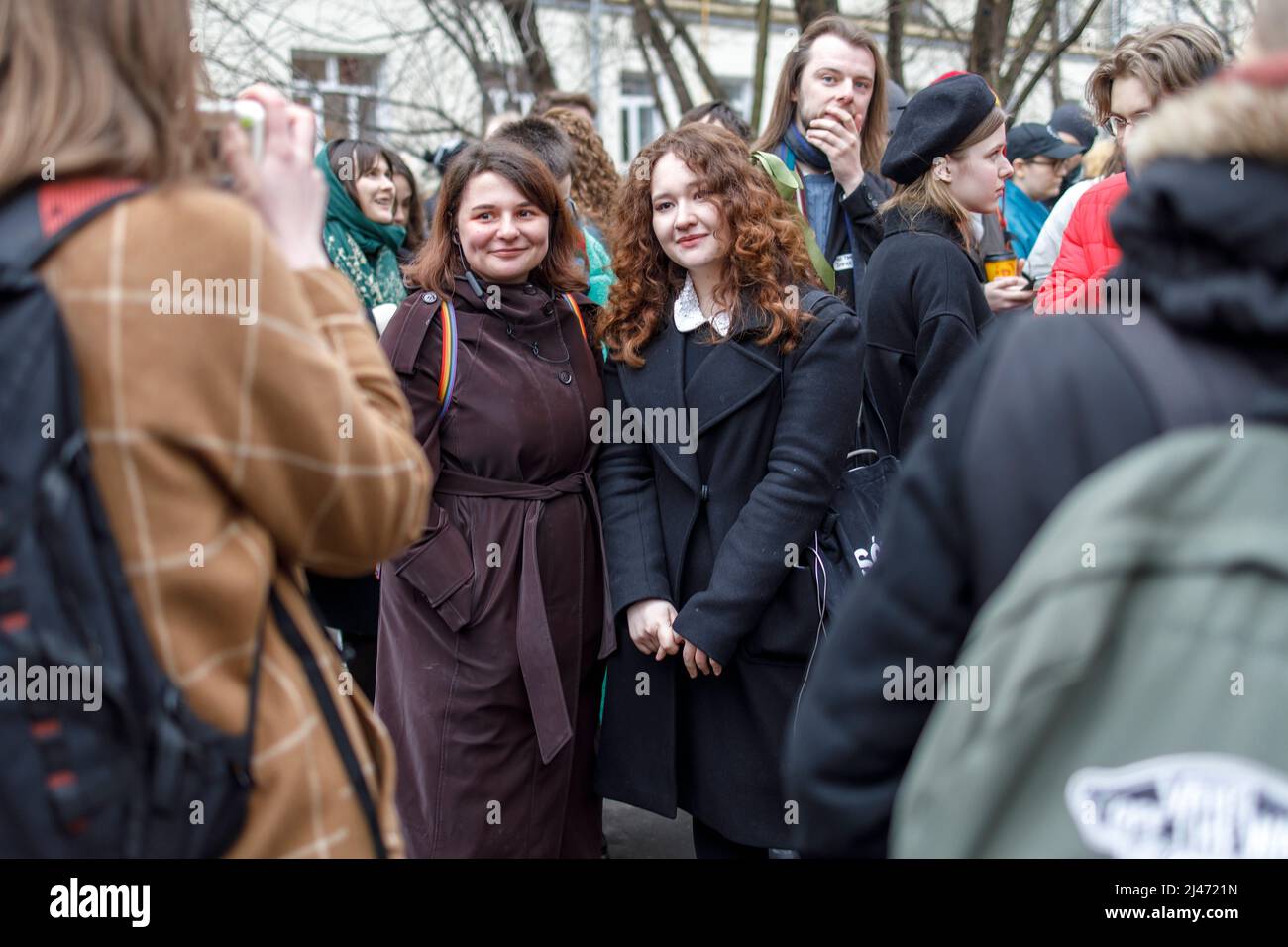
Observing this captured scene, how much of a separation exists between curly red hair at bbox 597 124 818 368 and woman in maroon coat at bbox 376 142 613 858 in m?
0.24

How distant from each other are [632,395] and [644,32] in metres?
7.96

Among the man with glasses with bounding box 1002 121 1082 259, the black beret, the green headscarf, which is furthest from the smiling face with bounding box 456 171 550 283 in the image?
the man with glasses with bounding box 1002 121 1082 259

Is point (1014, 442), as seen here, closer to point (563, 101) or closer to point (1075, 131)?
point (563, 101)

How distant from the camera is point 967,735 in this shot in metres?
1.10

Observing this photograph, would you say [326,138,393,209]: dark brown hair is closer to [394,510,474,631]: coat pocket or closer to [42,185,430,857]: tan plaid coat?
[394,510,474,631]: coat pocket

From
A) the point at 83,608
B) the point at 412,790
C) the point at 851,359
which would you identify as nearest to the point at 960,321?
the point at 851,359

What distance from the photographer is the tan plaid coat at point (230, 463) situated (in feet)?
4.34

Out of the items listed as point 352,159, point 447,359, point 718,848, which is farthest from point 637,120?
point 718,848

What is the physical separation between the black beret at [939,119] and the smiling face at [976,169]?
5cm

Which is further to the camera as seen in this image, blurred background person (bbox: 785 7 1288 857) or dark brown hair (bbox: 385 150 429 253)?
dark brown hair (bbox: 385 150 429 253)

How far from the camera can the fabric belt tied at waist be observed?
3.19 metres

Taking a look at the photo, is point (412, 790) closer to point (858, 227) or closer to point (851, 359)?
point (851, 359)

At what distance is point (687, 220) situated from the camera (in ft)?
10.9

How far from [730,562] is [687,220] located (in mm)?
931
